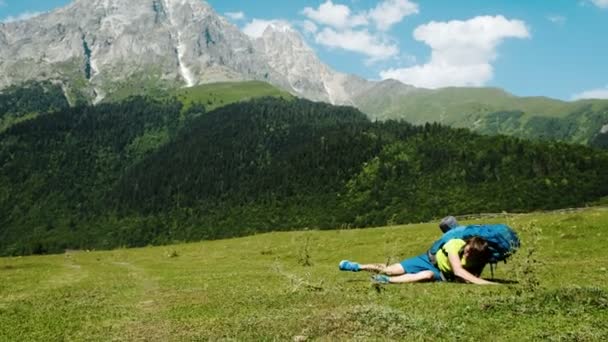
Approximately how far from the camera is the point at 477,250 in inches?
714

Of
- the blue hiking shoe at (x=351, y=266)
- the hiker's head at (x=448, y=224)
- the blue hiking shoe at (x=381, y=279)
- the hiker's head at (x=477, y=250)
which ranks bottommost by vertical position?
the blue hiking shoe at (x=381, y=279)

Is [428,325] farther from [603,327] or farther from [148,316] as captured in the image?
[148,316]

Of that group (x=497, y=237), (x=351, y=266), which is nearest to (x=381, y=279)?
(x=351, y=266)

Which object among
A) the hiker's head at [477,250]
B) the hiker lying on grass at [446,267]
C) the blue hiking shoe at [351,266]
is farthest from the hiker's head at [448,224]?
the blue hiking shoe at [351,266]

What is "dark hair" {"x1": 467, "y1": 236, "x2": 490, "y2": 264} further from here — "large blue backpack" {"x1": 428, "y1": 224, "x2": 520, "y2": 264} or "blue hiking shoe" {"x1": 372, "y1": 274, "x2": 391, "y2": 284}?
"blue hiking shoe" {"x1": 372, "y1": 274, "x2": 391, "y2": 284}

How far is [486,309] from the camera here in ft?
45.2

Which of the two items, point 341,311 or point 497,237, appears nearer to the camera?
point 341,311

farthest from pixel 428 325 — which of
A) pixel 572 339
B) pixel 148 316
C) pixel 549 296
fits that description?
pixel 148 316

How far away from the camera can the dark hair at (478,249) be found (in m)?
18.0

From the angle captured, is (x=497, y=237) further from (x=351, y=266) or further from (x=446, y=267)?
(x=351, y=266)

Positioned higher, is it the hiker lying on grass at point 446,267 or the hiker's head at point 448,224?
the hiker's head at point 448,224

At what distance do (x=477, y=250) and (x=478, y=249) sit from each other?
2.1 inches

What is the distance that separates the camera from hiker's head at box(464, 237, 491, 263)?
59.2 feet

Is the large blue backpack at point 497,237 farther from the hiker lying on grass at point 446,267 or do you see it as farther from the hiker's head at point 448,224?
the hiker's head at point 448,224
